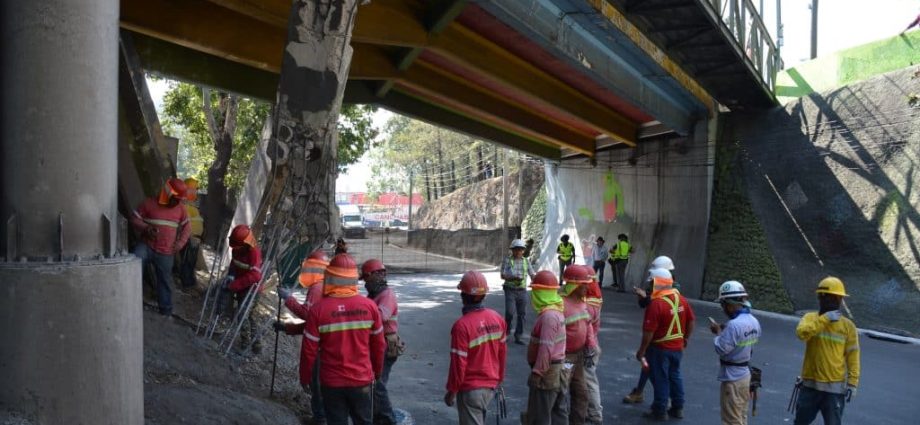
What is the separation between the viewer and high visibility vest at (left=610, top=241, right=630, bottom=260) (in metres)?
18.8

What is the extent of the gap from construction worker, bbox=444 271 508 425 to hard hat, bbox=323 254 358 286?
819 mm

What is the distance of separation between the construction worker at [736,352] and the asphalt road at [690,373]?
1382mm

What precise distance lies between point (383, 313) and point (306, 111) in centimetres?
282

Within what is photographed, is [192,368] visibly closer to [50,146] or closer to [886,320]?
[50,146]

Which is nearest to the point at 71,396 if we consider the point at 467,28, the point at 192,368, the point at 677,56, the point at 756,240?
the point at 192,368

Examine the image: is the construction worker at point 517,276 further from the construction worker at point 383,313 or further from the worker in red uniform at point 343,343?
the worker in red uniform at point 343,343

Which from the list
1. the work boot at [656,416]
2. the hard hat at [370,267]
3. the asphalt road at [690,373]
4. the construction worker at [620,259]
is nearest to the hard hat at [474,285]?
the hard hat at [370,267]

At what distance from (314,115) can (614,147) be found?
1524 cm

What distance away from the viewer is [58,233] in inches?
150

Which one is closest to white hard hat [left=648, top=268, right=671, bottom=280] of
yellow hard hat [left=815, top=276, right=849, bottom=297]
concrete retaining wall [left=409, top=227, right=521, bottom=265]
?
yellow hard hat [left=815, top=276, right=849, bottom=297]

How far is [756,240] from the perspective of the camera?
16.2 metres

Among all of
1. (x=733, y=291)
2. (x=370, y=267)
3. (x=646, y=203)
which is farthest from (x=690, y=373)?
(x=646, y=203)

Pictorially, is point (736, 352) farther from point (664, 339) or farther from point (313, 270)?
point (313, 270)

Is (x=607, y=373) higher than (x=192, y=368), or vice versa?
(x=192, y=368)
